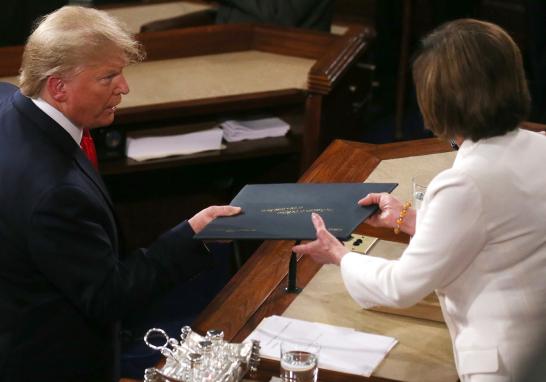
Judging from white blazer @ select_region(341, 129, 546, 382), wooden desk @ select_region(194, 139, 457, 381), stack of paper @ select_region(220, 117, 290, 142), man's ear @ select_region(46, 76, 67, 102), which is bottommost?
stack of paper @ select_region(220, 117, 290, 142)

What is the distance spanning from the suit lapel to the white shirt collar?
0.02m

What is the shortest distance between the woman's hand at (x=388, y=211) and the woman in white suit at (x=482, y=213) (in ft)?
1.60

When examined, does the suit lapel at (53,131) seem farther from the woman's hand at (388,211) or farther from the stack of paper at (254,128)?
the stack of paper at (254,128)

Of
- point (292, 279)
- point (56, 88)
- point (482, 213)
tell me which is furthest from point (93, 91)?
point (482, 213)

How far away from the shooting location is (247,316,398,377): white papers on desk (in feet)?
8.11

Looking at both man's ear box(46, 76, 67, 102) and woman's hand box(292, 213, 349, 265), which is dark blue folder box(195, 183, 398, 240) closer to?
woman's hand box(292, 213, 349, 265)

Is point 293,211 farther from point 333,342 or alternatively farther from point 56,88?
point 56,88

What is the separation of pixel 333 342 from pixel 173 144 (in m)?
2.08

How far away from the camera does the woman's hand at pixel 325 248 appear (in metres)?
2.54

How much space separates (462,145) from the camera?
2.32 metres

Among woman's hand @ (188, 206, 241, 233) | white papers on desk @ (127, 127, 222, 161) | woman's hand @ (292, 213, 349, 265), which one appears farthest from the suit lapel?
white papers on desk @ (127, 127, 222, 161)

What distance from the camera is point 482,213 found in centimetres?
223

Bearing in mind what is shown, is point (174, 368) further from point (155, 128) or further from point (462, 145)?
point (155, 128)

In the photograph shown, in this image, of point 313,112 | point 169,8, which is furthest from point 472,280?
point 169,8
